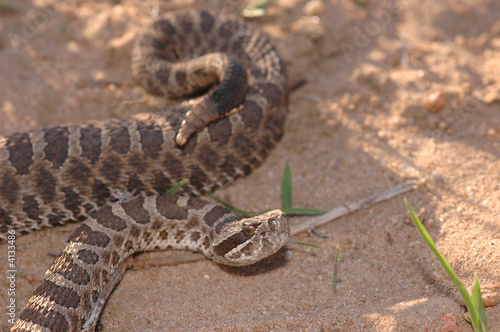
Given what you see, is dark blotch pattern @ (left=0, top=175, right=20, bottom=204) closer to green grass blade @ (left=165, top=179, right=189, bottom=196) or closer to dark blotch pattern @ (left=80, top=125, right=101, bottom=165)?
dark blotch pattern @ (left=80, top=125, right=101, bottom=165)

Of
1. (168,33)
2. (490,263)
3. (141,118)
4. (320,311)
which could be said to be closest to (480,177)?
(490,263)

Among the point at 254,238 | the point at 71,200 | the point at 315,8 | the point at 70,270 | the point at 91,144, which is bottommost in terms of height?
the point at 71,200

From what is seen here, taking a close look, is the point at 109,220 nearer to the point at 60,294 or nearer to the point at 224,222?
the point at 60,294

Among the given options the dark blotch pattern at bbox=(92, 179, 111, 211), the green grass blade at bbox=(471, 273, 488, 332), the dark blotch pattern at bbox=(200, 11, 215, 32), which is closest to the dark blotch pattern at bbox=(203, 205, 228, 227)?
the dark blotch pattern at bbox=(92, 179, 111, 211)

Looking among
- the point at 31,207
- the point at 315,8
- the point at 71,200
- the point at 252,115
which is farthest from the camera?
the point at 315,8

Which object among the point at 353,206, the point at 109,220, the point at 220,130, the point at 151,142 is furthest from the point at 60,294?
the point at 353,206

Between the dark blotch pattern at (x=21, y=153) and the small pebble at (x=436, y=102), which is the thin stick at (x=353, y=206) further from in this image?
the dark blotch pattern at (x=21, y=153)

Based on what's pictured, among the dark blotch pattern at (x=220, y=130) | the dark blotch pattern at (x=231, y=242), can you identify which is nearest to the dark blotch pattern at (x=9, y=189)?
the dark blotch pattern at (x=220, y=130)
